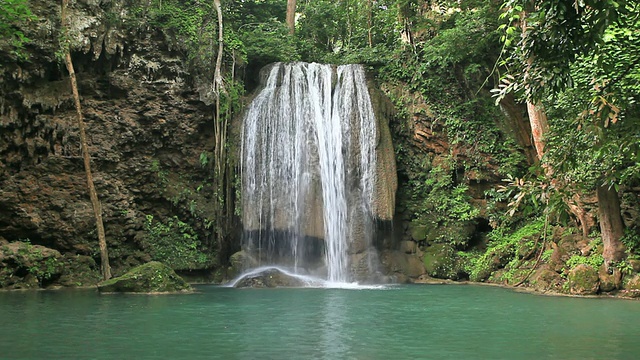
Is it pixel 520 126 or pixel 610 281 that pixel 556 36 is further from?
pixel 520 126

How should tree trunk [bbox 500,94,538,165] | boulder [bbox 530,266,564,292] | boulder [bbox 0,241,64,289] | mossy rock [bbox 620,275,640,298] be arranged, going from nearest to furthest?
mossy rock [bbox 620,275,640,298]
boulder [bbox 530,266,564,292]
boulder [bbox 0,241,64,289]
tree trunk [bbox 500,94,538,165]

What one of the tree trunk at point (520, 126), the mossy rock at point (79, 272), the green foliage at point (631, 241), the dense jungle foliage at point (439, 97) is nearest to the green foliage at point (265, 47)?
the dense jungle foliage at point (439, 97)

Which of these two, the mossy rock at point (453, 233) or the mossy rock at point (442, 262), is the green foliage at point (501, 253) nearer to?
the mossy rock at point (442, 262)

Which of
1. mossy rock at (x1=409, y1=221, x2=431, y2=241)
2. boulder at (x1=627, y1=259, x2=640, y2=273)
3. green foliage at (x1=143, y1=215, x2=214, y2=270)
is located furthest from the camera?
mossy rock at (x1=409, y1=221, x2=431, y2=241)

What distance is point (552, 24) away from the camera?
157 inches

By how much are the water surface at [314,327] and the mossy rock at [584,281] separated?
936 millimetres

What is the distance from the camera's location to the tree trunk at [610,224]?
12.6 m

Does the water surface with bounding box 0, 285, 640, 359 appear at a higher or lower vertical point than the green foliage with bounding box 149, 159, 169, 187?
lower

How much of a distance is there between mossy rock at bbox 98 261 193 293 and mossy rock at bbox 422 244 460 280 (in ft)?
26.6

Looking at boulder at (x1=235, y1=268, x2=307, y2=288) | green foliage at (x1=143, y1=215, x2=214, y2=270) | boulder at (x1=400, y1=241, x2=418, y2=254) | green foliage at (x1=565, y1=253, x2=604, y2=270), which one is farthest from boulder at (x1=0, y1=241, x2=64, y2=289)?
green foliage at (x1=565, y1=253, x2=604, y2=270)

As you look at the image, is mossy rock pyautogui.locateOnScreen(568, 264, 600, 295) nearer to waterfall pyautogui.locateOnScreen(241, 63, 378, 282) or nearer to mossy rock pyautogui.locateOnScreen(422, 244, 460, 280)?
mossy rock pyautogui.locateOnScreen(422, 244, 460, 280)

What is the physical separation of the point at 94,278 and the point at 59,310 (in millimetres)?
6117

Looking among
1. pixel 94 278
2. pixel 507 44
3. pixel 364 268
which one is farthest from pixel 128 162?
pixel 507 44

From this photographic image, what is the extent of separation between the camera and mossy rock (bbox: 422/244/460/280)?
1752cm
